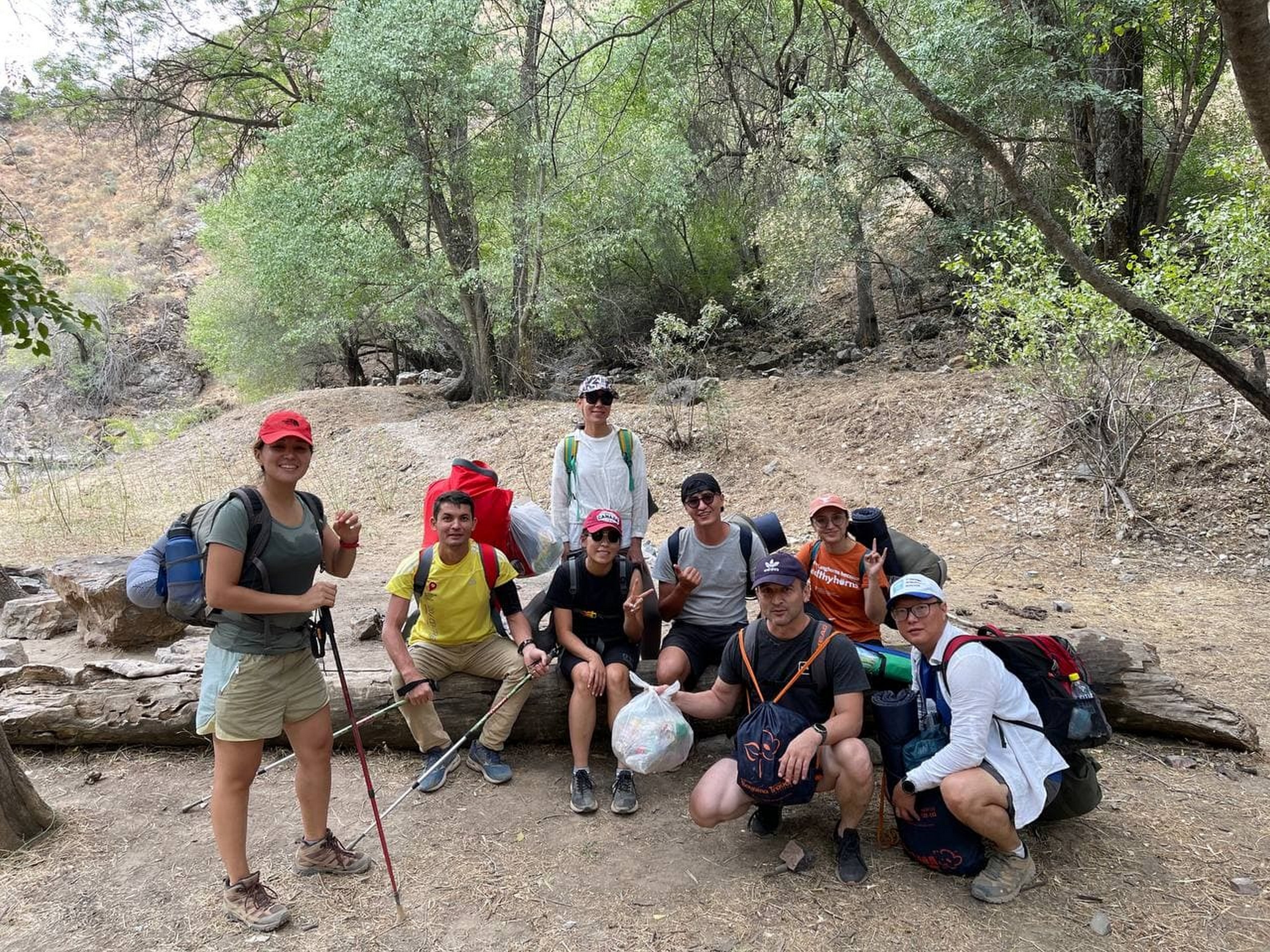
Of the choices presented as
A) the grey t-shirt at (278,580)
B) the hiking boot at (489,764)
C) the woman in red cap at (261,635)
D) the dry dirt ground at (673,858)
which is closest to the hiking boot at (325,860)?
the dry dirt ground at (673,858)

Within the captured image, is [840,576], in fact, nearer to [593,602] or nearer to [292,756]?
[593,602]

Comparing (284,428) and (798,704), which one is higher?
(284,428)

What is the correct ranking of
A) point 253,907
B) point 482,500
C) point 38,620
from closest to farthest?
1. point 253,907
2. point 482,500
3. point 38,620

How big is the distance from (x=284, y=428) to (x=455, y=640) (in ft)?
5.24

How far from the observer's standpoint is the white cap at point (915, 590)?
2.90 meters

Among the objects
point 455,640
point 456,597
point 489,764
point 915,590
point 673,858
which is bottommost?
point 673,858

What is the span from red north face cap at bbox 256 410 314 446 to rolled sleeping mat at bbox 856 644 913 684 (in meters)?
2.49

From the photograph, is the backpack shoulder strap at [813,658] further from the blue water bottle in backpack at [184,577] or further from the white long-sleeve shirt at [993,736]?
the blue water bottle in backpack at [184,577]

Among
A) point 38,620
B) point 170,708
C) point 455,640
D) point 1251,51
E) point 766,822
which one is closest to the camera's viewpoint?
point 1251,51

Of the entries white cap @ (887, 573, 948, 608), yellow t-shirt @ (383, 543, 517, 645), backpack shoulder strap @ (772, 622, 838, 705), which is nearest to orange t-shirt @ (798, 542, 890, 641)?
backpack shoulder strap @ (772, 622, 838, 705)

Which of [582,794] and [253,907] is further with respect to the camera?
[582,794]

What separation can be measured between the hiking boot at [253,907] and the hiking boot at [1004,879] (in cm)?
252

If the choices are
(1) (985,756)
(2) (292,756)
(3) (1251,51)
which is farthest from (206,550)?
(3) (1251,51)

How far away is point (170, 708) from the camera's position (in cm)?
418
